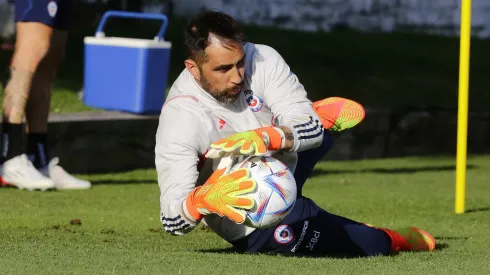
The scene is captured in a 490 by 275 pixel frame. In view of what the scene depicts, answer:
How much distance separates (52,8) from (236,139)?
3281 millimetres

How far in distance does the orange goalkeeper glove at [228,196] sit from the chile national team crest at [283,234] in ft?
1.76

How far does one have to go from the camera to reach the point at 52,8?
287 inches

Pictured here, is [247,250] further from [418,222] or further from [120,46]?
[120,46]

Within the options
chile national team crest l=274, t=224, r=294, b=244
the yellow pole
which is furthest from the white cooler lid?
chile national team crest l=274, t=224, r=294, b=244

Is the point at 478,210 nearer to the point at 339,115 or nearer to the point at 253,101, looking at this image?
the point at 339,115

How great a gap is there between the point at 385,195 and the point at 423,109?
9.91 feet

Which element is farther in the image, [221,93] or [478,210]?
[478,210]

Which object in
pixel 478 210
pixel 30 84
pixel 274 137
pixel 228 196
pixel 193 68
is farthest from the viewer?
pixel 30 84

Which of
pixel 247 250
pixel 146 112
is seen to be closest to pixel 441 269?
pixel 247 250

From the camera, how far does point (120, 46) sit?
8.59m

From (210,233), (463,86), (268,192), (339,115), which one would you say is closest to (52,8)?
(210,233)

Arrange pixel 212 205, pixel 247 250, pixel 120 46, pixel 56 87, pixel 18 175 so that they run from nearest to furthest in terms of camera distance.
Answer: pixel 212 205 < pixel 247 250 < pixel 18 175 < pixel 120 46 < pixel 56 87

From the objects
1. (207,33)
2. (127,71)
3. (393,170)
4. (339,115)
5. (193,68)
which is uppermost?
(207,33)

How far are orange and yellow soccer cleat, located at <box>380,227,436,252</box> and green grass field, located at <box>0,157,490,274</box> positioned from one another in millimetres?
105
